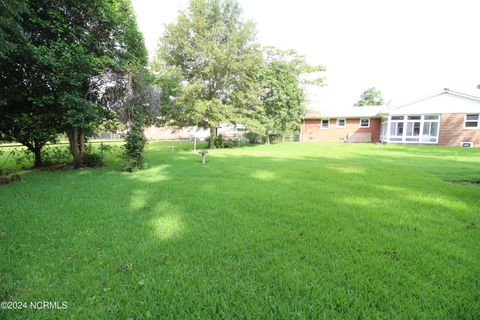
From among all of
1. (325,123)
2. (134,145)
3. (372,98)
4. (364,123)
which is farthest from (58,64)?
(372,98)

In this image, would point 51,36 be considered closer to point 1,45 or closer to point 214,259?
point 1,45

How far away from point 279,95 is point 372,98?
123 ft

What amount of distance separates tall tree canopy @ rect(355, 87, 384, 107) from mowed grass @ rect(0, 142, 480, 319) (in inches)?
2061

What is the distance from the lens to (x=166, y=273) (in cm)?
263

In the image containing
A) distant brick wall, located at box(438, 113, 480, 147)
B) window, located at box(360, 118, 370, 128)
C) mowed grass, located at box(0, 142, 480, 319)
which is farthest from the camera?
window, located at box(360, 118, 370, 128)

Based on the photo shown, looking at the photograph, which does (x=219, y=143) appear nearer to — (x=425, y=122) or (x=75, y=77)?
(x=75, y=77)

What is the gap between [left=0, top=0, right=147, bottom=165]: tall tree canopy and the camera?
25.4 ft

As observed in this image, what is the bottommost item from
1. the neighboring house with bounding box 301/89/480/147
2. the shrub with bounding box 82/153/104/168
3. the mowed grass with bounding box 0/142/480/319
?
the mowed grass with bounding box 0/142/480/319

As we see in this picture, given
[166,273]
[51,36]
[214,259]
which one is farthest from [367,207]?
[51,36]

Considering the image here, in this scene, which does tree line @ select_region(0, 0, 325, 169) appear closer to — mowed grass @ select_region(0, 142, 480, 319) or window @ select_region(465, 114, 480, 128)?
mowed grass @ select_region(0, 142, 480, 319)

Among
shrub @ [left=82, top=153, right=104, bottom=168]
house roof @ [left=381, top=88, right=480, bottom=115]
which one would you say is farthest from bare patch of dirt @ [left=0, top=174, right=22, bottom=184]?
house roof @ [left=381, top=88, right=480, bottom=115]

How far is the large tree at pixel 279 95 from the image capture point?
24.0 metres

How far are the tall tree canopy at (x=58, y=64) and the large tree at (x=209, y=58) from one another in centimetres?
764

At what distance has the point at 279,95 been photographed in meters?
24.0
